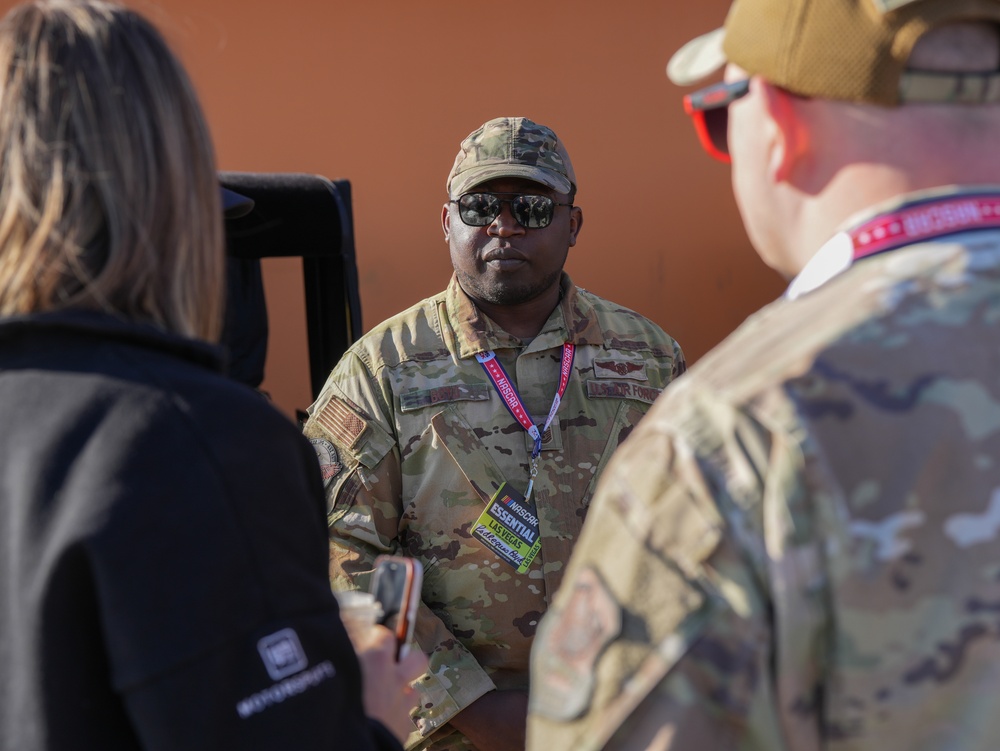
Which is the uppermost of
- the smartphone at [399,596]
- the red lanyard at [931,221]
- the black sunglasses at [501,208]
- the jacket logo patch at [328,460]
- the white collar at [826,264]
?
the red lanyard at [931,221]

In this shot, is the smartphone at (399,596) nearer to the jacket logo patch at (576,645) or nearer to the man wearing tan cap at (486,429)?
the jacket logo patch at (576,645)

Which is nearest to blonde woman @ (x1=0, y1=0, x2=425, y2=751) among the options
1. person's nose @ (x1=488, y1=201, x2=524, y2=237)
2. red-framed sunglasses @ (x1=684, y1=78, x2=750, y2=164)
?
red-framed sunglasses @ (x1=684, y1=78, x2=750, y2=164)

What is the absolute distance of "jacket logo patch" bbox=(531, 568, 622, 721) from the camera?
1074mm

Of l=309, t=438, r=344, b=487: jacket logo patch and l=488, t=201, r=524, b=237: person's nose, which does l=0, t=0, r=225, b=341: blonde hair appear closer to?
l=309, t=438, r=344, b=487: jacket logo patch

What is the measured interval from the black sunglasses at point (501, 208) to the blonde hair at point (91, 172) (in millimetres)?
1819

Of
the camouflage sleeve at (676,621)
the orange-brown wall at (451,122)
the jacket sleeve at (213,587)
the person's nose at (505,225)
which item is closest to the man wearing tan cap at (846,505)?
the camouflage sleeve at (676,621)

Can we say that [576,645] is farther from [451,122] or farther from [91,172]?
[451,122]

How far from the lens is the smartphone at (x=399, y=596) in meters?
1.47

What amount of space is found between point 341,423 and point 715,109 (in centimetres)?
167

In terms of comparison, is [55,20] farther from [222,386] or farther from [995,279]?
[995,279]

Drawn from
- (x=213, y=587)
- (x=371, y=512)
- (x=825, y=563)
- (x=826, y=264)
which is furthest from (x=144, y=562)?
(x=371, y=512)

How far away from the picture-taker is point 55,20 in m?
1.27

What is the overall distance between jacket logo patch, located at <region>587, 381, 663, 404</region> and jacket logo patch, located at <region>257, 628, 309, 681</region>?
6.00 ft

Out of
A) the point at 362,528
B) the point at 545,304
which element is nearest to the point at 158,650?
the point at 362,528
